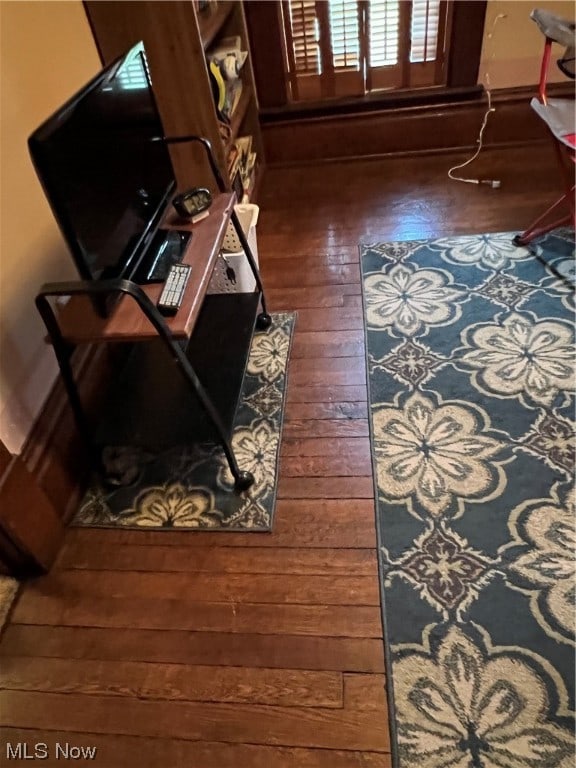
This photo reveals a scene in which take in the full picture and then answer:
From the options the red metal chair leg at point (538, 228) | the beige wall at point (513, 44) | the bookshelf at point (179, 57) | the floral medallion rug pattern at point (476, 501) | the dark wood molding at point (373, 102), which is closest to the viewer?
the floral medallion rug pattern at point (476, 501)

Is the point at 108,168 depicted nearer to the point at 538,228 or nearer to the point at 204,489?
the point at 204,489

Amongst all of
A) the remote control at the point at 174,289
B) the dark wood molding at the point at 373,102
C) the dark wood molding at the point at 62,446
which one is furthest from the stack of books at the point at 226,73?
the dark wood molding at the point at 62,446

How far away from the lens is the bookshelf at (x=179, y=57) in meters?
1.92

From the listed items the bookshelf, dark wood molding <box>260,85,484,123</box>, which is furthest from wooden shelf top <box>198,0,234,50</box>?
dark wood molding <box>260,85,484,123</box>

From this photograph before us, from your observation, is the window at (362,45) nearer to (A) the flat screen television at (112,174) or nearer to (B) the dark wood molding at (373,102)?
(B) the dark wood molding at (373,102)

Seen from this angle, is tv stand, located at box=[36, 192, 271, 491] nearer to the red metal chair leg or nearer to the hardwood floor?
the hardwood floor

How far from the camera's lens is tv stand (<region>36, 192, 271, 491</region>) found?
1333 mm

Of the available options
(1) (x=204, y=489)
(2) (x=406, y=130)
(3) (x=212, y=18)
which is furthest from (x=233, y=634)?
(2) (x=406, y=130)

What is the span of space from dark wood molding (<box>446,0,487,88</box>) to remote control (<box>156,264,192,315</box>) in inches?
84.2

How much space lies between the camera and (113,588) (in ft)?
4.85

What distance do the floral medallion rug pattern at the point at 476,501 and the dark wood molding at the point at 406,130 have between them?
37.8 inches

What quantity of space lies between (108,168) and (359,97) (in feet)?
6.64

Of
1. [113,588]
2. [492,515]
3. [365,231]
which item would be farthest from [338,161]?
[113,588]

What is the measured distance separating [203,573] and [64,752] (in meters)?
0.47
